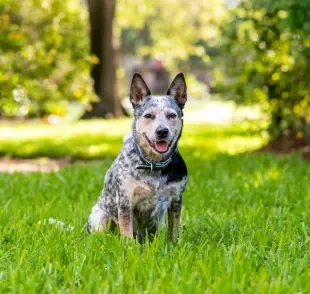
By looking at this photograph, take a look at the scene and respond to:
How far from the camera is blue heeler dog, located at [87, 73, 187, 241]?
488 cm

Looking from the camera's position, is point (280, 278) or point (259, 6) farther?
point (259, 6)

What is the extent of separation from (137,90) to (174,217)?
984 millimetres

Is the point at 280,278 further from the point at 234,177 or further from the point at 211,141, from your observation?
the point at 211,141

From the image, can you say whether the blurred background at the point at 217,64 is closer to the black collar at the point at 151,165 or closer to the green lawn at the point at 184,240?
the green lawn at the point at 184,240

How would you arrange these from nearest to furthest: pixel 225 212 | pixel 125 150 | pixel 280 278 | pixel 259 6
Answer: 1. pixel 280 278
2. pixel 125 150
3. pixel 225 212
4. pixel 259 6

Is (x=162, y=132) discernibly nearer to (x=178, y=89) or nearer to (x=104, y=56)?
(x=178, y=89)

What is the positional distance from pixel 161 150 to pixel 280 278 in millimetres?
1374

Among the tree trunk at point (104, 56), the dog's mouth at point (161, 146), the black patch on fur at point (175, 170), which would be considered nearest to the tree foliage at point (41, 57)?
the black patch on fur at point (175, 170)

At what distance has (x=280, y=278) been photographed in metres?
3.88

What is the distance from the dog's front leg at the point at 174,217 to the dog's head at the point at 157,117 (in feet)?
1.19

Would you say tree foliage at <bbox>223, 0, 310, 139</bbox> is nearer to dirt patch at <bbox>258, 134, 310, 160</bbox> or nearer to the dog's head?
dirt patch at <bbox>258, 134, 310, 160</bbox>

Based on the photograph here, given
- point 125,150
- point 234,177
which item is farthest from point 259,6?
point 125,150

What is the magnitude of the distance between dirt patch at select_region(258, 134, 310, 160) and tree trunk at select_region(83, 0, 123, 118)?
978 centimetres

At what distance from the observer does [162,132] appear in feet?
15.7
